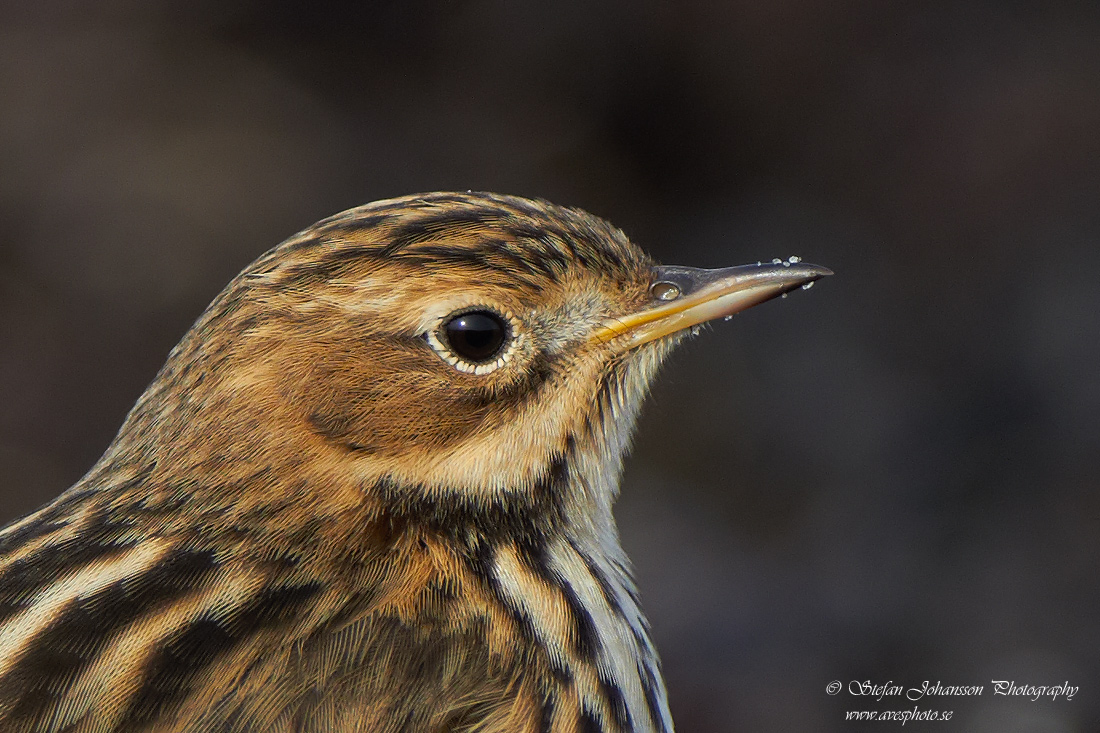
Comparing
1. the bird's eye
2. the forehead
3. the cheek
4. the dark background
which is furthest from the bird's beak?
the dark background

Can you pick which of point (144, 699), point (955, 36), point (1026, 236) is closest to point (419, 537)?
point (144, 699)

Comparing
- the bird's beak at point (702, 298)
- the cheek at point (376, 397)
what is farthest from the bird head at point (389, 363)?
the bird's beak at point (702, 298)

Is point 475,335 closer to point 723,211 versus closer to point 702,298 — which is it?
point 702,298

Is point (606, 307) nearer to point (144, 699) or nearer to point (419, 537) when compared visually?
point (419, 537)

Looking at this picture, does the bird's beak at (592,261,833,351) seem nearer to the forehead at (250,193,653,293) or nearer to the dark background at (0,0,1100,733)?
the forehead at (250,193,653,293)

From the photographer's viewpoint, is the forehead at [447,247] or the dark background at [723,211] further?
the dark background at [723,211]

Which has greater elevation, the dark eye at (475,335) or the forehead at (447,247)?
the forehead at (447,247)

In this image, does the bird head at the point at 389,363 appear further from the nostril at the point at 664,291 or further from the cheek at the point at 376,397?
the nostril at the point at 664,291
